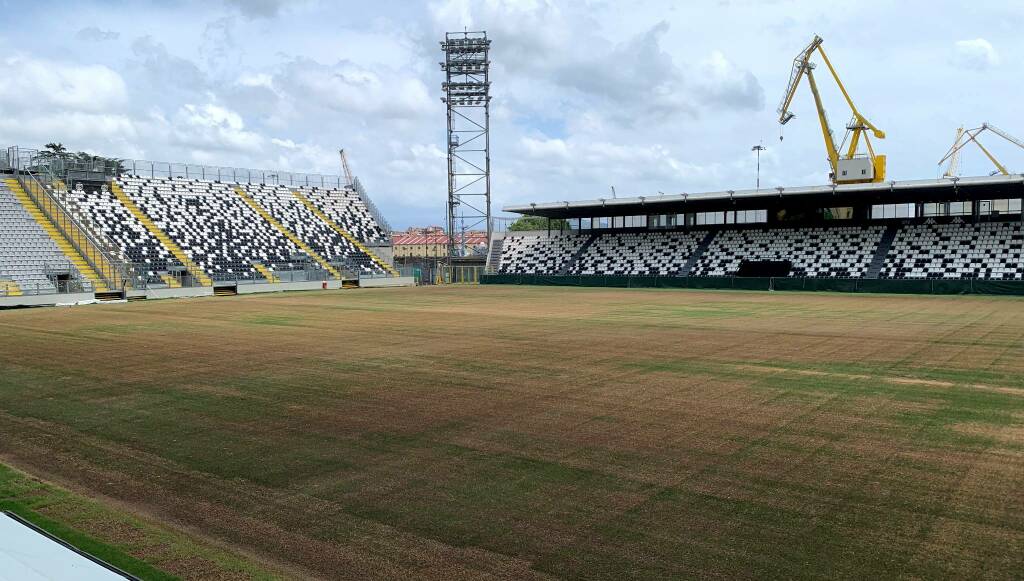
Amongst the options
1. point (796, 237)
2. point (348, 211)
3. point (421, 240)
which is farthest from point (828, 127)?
point (421, 240)

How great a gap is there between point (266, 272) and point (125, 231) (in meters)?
9.55

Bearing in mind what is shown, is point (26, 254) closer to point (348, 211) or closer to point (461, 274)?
point (348, 211)

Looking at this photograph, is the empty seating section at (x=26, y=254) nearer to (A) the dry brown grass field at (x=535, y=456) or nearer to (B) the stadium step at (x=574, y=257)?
(A) the dry brown grass field at (x=535, y=456)

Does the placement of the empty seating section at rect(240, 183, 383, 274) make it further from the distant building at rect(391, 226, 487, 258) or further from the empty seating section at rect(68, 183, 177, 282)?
the distant building at rect(391, 226, 487, 258)

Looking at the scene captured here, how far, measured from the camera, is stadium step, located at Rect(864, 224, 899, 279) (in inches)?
1896

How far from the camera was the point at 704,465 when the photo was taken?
25.8 ft

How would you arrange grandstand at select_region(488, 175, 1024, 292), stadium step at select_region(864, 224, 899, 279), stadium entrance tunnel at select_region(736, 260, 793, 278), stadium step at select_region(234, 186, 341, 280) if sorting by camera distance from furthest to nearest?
stadium step at select_region(234, 186, 341, 280) < stadium entrance tunnel at select_region(736, 260, 793, 278) < stadium step at select_region(864, 224, 899, 279) < grandstand at select_region(488, 175, 1024, 292)

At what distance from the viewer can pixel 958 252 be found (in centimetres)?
4672

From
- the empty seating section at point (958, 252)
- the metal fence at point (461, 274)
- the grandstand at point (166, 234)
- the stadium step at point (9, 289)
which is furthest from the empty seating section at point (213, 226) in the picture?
the empty seating section at point (958, 252)

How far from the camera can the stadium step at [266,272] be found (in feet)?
175

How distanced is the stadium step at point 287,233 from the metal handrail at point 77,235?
15.3 meters

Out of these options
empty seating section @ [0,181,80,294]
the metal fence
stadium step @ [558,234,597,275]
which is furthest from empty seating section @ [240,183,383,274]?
empty seating section @ [0,181,80,294]

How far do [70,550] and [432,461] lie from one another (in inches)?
141

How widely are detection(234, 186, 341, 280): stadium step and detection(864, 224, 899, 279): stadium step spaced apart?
38310mm
